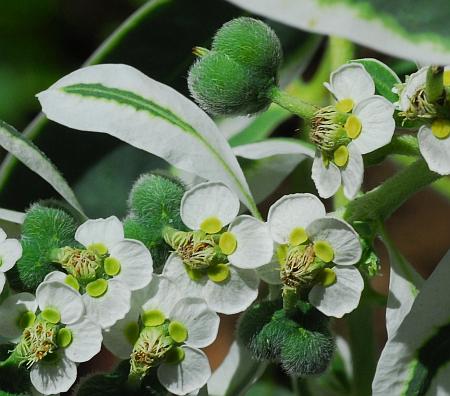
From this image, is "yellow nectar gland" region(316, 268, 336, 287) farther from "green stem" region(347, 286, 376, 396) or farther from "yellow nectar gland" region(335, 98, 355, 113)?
"green stem" region(347, 286, 376, 396)

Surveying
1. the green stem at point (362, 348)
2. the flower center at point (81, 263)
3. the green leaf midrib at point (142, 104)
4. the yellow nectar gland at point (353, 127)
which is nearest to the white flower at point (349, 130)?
the yellow nectar gland at point (353, 127)

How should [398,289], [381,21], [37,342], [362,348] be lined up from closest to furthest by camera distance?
[381,21] → [37,342] → [398,289] → [362,348]

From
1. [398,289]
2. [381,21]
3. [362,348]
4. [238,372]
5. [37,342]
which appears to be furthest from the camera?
[362,348]

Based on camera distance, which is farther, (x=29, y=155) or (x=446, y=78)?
(x=29, y=155)

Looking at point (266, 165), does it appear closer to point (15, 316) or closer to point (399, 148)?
point (399, 148)

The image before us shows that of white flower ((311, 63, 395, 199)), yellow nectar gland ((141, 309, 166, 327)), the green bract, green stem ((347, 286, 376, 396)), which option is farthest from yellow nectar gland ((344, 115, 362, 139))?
green stem ((347, 286, 376, 396))

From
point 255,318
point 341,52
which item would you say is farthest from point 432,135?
point 341,52
